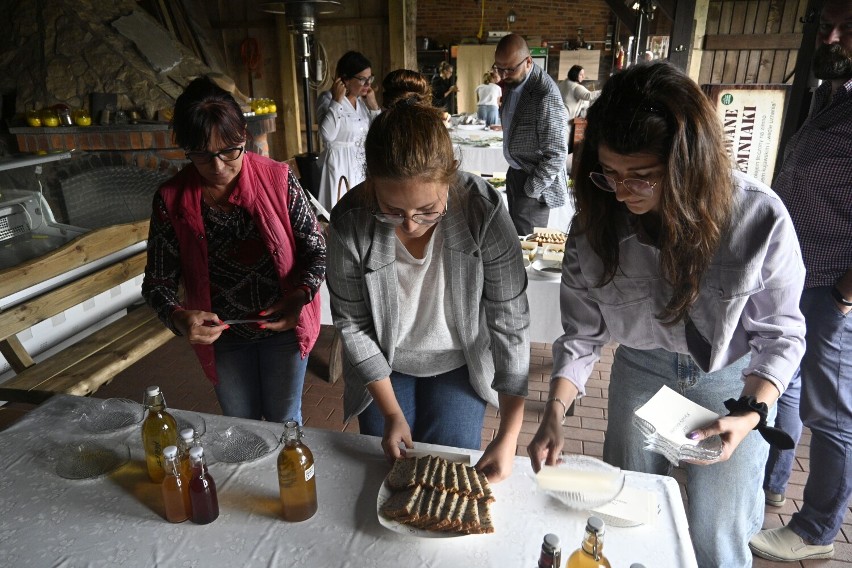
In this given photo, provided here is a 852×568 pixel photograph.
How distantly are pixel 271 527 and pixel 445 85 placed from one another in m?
11.4

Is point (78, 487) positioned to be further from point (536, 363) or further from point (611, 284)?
point (536, 363)

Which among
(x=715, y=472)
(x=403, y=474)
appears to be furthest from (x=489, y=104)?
(x=403, y=474)

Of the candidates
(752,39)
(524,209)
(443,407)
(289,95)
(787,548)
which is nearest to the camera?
(443,407)

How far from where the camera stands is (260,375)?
1.94 meters

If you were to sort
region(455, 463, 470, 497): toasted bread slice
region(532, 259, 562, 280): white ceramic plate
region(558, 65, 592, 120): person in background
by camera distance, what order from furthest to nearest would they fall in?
1. region(558, 65, 592, 120): person in background
2. region(532, 259, 562, 280): white ceramic plate
3. region(455, 463, 470, 497): toasted bread slice

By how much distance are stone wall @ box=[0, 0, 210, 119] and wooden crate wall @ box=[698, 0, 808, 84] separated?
5.80m

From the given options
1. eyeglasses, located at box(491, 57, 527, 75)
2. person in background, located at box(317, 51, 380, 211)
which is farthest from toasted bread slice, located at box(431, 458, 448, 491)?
person in background, located at box(317, 51, 380, 211)

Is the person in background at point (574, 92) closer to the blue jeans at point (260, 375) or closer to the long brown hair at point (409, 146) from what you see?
the blue jeans at point (260, 375)

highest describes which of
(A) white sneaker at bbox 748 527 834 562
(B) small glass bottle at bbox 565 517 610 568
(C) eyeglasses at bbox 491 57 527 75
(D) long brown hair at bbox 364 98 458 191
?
(C) eyeglasses at bbox 491 57 527 75

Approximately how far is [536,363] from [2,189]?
3198 millimetres

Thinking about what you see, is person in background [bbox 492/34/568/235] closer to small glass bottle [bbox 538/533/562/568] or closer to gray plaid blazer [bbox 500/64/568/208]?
gray plaid blazer [bbox 500/64/568/208]

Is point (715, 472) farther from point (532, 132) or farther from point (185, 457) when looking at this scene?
point (532, 132)

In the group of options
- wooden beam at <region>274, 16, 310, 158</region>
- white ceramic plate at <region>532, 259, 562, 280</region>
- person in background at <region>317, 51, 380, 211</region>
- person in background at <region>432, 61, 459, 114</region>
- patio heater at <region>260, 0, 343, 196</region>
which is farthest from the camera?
person in background at <region>432, 61, 459, 114</region>

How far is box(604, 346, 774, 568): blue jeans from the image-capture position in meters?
1.32
